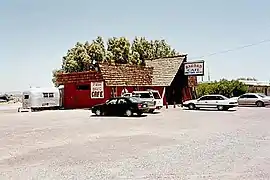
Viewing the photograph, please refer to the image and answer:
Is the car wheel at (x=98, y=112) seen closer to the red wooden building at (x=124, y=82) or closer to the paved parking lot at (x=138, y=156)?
the red wooden building at (x=124, y=82)

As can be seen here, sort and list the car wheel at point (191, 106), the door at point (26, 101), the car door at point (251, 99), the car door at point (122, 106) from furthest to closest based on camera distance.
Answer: the door at point (26, 101), the car door at point (251, 99), the car wheel at point (191, 106), the car door at point (122, 106)

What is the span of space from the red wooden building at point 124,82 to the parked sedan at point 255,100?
317 inches

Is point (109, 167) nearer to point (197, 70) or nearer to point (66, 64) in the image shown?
point (197, 70)

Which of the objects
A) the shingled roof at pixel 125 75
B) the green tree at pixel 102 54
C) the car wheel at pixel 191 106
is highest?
the green tree at pixel 102 54

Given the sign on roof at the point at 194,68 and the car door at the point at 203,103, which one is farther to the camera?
the sign on roof at the point at 194,68

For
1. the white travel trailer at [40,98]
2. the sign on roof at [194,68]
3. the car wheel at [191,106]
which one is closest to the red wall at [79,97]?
the white travel trailer at [40,98]

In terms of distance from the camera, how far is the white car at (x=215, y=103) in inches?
1316

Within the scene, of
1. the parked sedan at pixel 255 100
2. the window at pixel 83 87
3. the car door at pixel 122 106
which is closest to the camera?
the car door at pixel 122 106

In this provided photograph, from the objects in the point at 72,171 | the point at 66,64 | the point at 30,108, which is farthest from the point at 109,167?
the point at 66,64

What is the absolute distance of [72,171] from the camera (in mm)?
8914

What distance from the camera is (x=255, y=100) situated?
39.9m

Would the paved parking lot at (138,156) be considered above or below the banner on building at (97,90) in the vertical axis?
below

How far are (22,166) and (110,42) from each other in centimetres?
5306

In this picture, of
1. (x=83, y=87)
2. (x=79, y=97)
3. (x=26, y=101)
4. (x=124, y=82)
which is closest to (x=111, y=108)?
(x=124, y=82)
